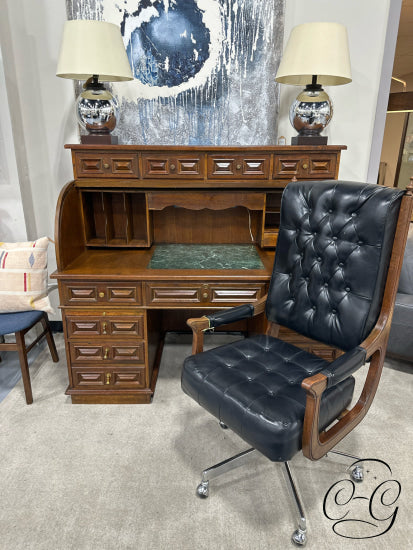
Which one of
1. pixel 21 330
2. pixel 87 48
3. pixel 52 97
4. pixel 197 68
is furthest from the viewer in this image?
pixel 52 97

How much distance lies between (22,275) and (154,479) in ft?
4.25

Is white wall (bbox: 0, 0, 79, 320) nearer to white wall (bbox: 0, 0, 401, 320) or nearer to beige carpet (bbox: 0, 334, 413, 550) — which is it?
white wall (bbox: 0, 0, 401, 320)

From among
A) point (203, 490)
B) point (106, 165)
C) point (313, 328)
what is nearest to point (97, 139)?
point (106, 165)

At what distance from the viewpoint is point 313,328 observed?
5.20ft

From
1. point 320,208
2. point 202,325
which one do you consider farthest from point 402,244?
point 202,325

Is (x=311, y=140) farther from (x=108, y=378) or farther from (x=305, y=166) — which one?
(x=108, y=378)

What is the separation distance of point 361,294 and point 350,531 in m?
0.91

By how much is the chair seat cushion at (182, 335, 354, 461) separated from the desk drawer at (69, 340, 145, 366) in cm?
55

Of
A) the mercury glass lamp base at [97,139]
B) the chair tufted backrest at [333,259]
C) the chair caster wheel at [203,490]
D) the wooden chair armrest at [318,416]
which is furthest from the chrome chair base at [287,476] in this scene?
the mercury glass lamp base at [97,139]

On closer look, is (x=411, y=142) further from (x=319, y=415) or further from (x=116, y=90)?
(x=319, y=415)

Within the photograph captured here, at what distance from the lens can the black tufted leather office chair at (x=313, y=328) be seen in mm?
1229

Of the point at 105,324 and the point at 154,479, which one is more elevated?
the point at 105,324

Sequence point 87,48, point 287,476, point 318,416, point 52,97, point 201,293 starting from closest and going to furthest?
1. point 318,416
2. point 287,476
3. point 87,48
4. point 201,293
5. point 52,97

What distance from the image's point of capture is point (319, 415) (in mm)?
1263
